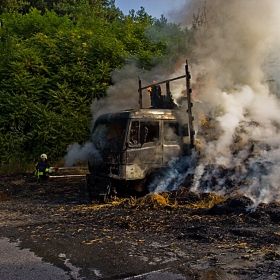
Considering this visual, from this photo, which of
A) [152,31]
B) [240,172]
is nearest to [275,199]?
[240,172]

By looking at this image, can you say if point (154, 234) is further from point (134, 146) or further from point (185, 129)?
point (185, 129)

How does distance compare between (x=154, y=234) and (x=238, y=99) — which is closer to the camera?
(x=154, y=234)

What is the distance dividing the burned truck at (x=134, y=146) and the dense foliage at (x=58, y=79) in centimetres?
748

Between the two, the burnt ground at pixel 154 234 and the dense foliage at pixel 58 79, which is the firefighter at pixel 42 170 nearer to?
the burnt ground at pixel 154 234

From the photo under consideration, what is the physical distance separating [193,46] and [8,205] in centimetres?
1019

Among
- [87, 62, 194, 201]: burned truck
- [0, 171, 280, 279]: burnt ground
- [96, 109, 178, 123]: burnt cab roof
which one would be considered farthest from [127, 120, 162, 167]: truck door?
[0, 171, 280, 279]: burnt ground

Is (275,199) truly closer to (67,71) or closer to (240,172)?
(240,172)

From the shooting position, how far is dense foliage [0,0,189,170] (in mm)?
17781

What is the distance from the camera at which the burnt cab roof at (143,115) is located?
980 cm

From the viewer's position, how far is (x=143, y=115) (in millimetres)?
9906

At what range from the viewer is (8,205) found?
10055 millimetres

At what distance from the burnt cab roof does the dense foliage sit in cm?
756

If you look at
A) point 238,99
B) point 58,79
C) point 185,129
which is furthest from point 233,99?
point 58,79

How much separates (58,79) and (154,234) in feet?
45.2
